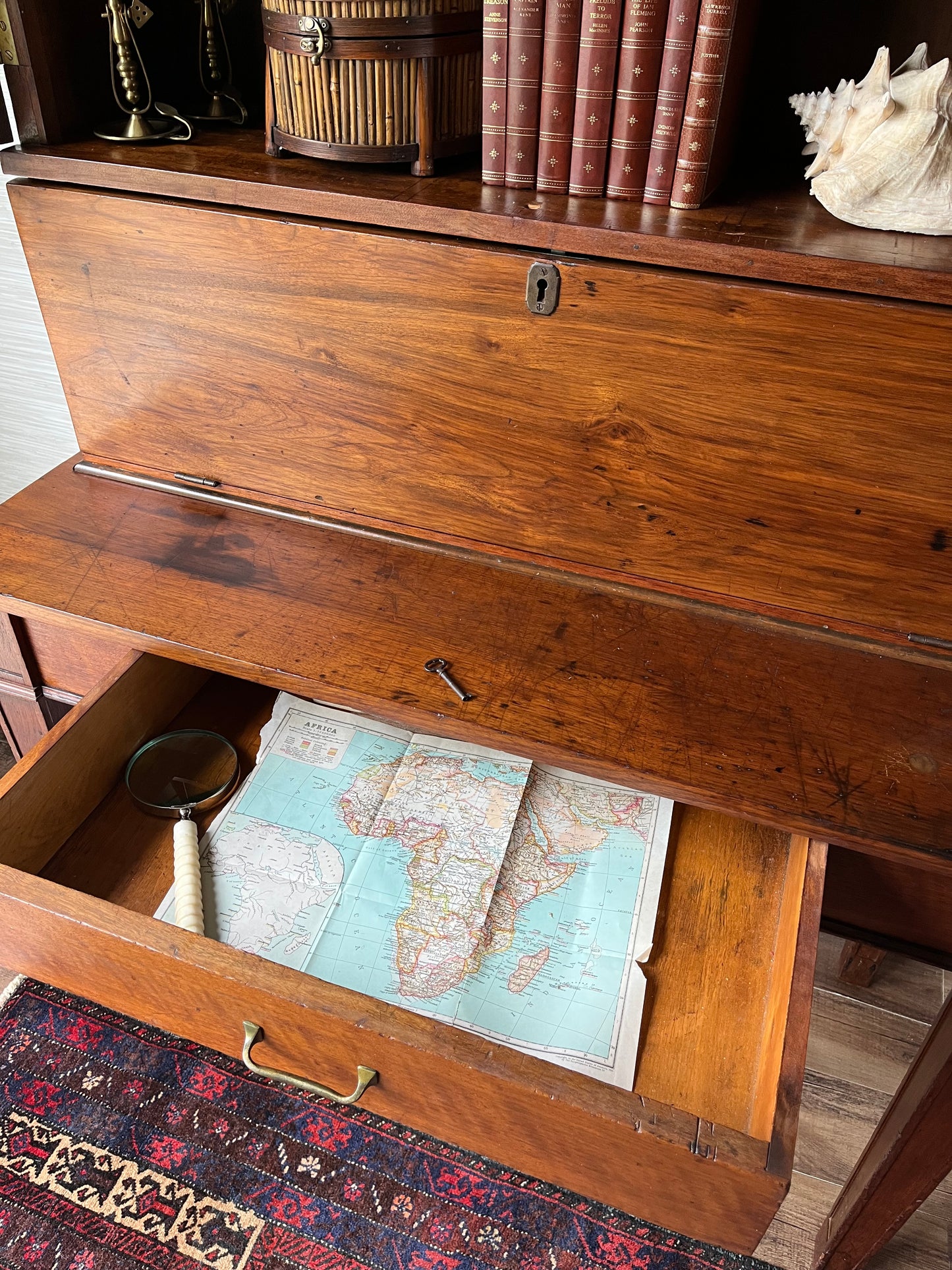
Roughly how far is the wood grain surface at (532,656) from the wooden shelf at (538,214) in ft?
1.21

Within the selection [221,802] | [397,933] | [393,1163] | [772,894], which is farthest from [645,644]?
[393,1163]

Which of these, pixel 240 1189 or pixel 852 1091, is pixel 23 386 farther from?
pixel 852 1091

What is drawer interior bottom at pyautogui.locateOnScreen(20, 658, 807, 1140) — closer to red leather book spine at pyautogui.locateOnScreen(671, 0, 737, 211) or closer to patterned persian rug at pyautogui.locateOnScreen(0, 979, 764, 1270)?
patterned persian rug at pyautogui.locateOnScreen(0, 979, 764, 1270)

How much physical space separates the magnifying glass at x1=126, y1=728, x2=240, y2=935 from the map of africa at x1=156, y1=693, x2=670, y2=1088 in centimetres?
2

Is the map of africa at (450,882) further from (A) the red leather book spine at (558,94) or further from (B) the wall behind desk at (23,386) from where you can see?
(B) the wall behind desk at (23,386)

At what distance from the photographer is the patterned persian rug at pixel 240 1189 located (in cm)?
110

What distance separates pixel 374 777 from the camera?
1.14 meters

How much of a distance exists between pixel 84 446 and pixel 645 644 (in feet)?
2.60

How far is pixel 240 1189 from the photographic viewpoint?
3.77 feet

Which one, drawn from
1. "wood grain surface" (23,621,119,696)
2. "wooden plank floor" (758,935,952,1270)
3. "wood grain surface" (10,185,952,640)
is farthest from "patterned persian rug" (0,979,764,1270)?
"wood grain surface" (10,185,952,640)

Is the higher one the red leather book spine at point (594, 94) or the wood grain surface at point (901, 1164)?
the red leather book spine at point (594, 94)

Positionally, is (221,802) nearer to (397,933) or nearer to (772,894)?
(397,933)

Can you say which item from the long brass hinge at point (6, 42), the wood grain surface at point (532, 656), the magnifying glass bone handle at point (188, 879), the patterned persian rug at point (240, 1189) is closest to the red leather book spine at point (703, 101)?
the wood grain surface at point (532, 656)

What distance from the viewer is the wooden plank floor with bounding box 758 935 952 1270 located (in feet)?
3.76
